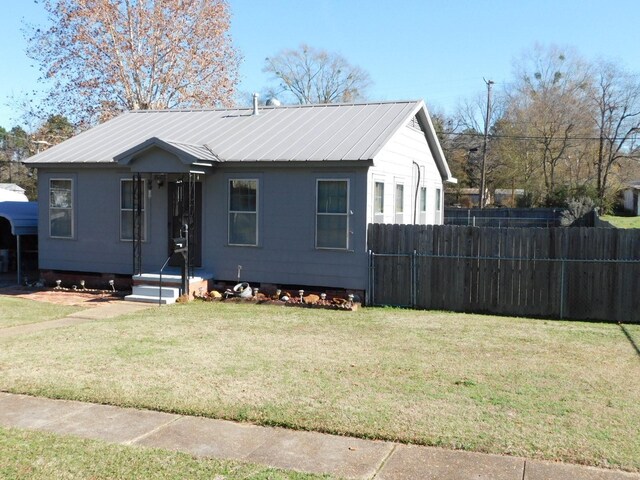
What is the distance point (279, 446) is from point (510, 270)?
7922 mm

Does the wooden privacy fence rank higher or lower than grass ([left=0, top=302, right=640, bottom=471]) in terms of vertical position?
higher

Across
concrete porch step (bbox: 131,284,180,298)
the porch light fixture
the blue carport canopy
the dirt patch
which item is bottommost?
the dirt patch

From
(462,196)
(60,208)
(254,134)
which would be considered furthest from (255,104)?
(462,196)

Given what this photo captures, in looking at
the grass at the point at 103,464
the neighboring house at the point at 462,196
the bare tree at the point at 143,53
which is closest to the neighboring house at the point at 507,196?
the neighboring house at the point at 462,196

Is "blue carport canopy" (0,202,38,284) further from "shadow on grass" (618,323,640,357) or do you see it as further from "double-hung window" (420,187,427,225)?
"shadow on grass" (618,323,640,357)

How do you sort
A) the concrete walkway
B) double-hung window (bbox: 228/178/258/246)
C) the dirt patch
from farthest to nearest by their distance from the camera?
double-hung window (bbox: 228/178/258/246) → the dirt patch → the concrete walkway

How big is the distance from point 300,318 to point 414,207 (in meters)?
6.71

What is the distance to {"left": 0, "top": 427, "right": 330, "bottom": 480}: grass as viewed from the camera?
4.55 m

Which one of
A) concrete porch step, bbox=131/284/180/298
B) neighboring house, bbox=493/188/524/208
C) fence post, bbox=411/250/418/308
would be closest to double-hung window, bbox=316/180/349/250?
fence post, bbox=411/250/418/308

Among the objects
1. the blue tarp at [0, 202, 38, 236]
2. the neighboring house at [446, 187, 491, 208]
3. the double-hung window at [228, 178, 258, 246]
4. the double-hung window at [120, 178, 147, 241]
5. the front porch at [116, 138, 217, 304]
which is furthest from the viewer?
the neighboring house at [446, 187, 491, 208]

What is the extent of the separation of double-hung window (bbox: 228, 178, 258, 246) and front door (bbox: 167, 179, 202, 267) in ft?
2.76

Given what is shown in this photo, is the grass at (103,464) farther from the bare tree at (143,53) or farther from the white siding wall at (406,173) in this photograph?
the bare tree at (143,53)

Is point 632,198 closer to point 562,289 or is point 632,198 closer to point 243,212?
point 562,289

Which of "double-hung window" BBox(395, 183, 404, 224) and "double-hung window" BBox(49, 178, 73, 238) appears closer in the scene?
"double-hung window" BBox(395, 183, 404, 224)
